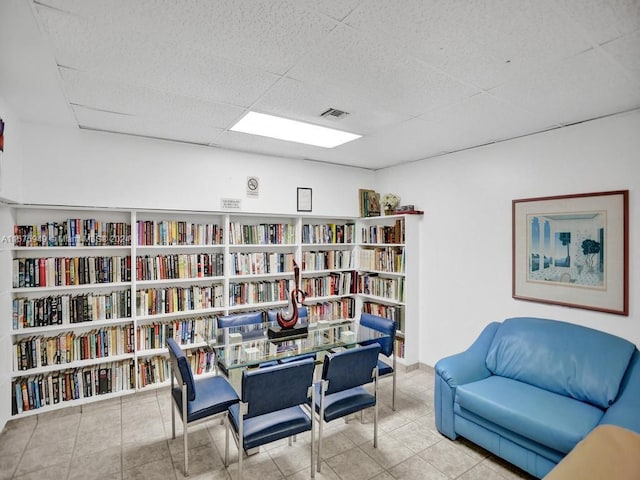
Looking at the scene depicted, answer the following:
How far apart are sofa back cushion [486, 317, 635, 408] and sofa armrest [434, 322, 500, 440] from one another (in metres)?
0.17

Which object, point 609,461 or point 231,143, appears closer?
point 609,461

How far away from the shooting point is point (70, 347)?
126 inches

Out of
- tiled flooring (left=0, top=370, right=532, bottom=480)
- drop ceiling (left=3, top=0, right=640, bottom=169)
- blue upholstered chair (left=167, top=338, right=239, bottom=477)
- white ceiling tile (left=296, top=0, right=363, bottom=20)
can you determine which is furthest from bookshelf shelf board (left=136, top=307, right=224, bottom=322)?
white ceiling tile (left=296, top=0, right=363, bottom=20)

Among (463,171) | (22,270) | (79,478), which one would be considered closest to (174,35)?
(22,270)

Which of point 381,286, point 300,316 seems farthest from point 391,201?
point 300,316

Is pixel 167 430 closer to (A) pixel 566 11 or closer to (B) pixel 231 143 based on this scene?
(B) pixel 231 143

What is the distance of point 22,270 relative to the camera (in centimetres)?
302

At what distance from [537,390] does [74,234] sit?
14.1 ft

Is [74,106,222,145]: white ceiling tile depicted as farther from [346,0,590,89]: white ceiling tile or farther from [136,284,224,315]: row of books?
[346,0,590,89]: white ceiling tile

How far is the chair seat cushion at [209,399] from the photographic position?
2.35 meters

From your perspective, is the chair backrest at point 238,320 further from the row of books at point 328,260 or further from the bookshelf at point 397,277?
the bookshelf at point 397,277

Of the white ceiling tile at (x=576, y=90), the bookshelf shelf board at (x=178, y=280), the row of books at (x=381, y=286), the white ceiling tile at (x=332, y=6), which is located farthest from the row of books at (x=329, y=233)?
the white ceiling tile at (x=332, y=6)

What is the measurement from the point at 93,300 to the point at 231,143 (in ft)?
6.86

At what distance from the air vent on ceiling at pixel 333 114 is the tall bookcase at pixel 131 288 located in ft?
5.65
